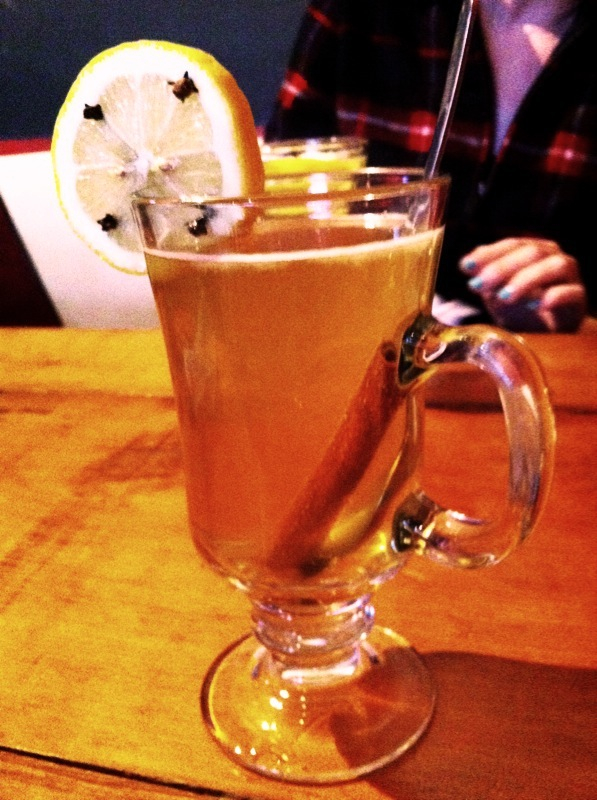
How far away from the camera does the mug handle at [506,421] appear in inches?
15.1

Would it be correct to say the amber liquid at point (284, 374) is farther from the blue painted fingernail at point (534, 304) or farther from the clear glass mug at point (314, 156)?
the blue painted fingernail at point (534, 304)

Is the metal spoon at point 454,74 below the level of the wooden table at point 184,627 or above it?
above

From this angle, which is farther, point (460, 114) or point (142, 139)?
point (460, 114)

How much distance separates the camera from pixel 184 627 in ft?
1.70

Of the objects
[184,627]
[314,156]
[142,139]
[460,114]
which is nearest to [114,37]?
[460,114]

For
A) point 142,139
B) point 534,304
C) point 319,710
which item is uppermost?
point 142,139

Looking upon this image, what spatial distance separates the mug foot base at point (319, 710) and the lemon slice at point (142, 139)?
300mm

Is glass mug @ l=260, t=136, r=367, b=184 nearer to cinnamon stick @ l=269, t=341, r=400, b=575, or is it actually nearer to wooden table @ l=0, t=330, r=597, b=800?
wooden table @ l=0, t=330, r=597, b=800

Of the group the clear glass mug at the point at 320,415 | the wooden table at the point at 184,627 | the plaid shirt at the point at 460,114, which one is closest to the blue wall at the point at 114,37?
Answer: the plaid shirt at the point at 460,114

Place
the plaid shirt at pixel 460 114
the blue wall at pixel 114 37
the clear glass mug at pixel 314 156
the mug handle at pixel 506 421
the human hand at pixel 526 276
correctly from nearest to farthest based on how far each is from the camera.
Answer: the mug handle at pixel 506 421, the clear glass mug at pixel 314 156, the human hand at pixel 526 276, the plaid shirt at pixel 460 114, the blue wall at pixel 114 37

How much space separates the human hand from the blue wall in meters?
1.56

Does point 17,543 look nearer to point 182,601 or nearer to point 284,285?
point 182,601

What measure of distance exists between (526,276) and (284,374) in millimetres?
884

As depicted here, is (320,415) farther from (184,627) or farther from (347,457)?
(184,627)
